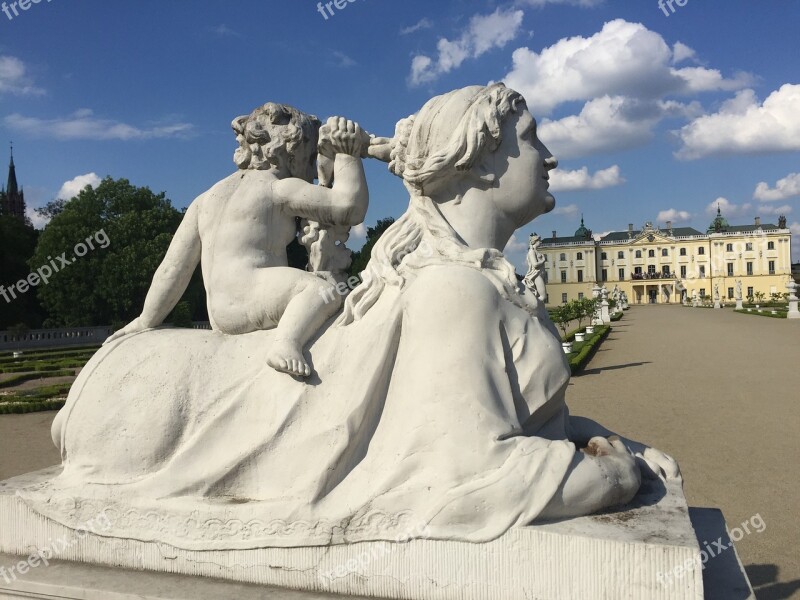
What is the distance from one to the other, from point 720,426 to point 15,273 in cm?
3160

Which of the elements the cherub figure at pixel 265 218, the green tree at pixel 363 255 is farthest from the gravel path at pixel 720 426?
the green tree at pixel 363 255

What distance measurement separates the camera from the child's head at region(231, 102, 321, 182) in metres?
3.06

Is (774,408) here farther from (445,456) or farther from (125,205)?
(125,205)

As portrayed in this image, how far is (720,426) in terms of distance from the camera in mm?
9328

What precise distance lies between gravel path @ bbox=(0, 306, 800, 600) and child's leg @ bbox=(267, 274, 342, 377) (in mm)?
3802

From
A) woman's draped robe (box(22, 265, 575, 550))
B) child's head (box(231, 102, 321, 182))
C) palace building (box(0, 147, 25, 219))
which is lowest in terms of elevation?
woman's draped robe (box(22, 265, 575, 550))

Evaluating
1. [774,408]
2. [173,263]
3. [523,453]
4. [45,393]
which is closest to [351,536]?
[523,453]

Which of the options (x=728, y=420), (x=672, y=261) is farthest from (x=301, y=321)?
(x=672, y=261)

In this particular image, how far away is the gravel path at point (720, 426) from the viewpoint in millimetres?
5344

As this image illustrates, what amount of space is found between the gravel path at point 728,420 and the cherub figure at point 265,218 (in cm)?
394

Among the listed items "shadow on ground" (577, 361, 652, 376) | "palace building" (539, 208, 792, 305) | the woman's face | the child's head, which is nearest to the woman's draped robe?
the woman's face

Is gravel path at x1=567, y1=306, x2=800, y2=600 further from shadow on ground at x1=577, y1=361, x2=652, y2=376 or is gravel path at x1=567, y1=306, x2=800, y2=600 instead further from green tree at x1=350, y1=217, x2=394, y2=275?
green tree at x1=350, y1=217, x2=394, y2=275

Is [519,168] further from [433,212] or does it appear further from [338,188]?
[338,188]

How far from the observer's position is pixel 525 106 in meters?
2.79
